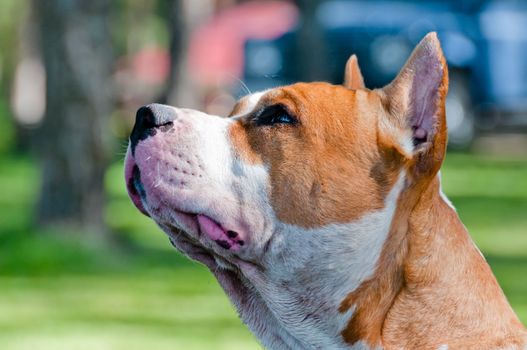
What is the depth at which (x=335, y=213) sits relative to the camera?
446 cm

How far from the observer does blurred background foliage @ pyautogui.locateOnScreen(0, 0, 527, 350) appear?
399 inches

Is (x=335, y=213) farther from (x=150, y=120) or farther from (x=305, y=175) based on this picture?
(x=150, y=120)

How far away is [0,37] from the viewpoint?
2112 inches

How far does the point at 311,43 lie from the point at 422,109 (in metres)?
21.0

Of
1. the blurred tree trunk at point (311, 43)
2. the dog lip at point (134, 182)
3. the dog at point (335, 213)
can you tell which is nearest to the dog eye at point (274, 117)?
the dog at point (335, 213)

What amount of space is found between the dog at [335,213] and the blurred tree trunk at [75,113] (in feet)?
26.0

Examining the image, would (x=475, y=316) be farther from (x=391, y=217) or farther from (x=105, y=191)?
(x=105, y=191)

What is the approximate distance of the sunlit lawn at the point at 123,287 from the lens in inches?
363

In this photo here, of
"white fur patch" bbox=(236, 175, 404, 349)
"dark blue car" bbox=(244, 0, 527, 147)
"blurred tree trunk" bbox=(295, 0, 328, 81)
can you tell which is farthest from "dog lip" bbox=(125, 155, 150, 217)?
"dark blue car" bbox=(244, 0, 527, 147)

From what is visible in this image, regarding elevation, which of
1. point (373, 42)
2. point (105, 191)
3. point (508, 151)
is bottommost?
point (508, 151)

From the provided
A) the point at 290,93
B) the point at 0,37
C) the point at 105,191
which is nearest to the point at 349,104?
the point at 290,93

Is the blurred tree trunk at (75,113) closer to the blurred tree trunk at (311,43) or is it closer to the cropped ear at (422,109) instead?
the cropped ear at (422,109)

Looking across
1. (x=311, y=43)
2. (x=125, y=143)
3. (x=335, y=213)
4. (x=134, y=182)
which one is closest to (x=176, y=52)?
(x=311, y=43)

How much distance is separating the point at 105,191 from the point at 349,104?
8.45 metres
